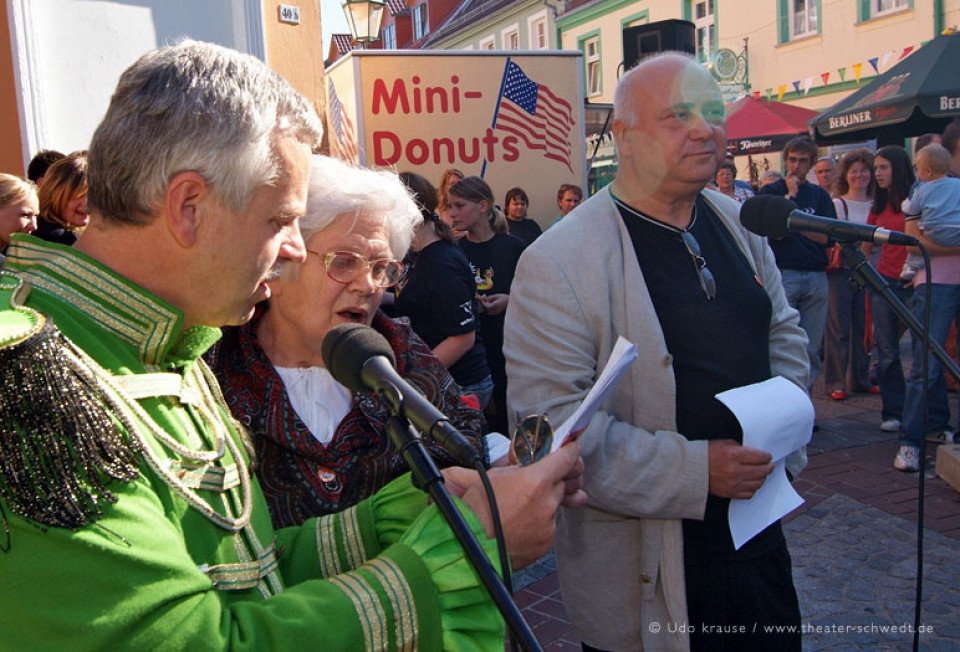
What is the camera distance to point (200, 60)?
122cm

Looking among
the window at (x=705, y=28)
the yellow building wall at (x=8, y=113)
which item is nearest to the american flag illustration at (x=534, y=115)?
the yellow building wall at (x=8, y=113)

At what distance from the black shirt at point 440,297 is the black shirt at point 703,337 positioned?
72.7 inches

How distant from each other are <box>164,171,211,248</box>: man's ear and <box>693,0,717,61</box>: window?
68.8ft

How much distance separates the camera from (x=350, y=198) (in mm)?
2113

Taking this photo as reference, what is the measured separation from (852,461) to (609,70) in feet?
66.7

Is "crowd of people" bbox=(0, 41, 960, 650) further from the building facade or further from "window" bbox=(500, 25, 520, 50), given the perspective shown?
"window" bbox=(500, 25, 520, 50)

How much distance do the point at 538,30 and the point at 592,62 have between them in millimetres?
3192

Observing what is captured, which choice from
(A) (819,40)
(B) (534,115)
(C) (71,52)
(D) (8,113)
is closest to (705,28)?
(A) (819,40)

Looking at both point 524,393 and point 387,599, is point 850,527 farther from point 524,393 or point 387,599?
point 387,599

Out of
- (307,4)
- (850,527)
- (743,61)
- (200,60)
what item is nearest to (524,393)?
(200,60)

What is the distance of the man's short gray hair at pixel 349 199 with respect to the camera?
6.82 ft

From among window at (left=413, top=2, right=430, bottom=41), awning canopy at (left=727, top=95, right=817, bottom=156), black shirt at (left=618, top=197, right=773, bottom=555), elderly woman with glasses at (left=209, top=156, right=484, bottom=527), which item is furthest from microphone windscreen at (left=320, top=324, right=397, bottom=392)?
window at (left=413, top=2, right=430, bottom=41)

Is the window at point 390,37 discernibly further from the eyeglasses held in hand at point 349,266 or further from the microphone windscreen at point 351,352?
the microphone windscreen at point 351,352

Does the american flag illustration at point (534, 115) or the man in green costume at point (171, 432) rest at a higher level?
the american flag illustration at point (534, 115)
